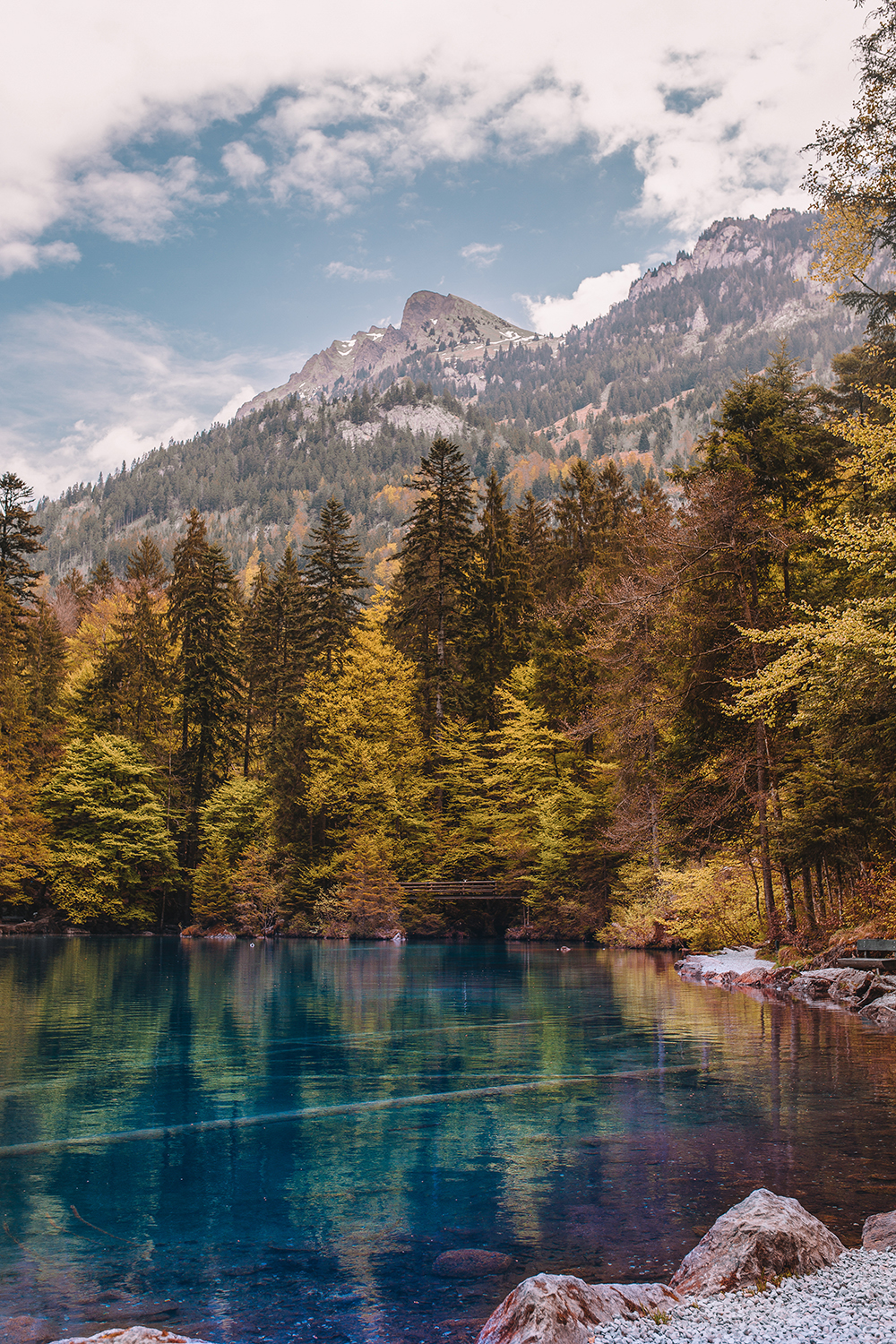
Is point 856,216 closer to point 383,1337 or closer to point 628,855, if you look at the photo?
point 383,1337

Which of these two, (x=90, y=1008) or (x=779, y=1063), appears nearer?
(x=779, y=1063)

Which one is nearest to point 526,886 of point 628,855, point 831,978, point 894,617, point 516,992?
point 628,855

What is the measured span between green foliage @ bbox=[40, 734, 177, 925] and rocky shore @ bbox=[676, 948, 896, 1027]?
2731 cm

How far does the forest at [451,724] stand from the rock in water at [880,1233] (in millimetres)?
16458

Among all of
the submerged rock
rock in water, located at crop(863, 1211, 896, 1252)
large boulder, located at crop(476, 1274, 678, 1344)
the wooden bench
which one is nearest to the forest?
the wooden bench

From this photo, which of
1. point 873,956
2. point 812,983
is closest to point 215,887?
point 812,983

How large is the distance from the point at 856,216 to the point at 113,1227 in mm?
15264

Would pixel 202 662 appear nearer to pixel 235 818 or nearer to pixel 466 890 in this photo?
pixel 235 818

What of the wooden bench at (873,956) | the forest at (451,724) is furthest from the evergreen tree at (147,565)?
the wooden bench at (873,956)

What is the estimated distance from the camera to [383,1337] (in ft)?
13.7

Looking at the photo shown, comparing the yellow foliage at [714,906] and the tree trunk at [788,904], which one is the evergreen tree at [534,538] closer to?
the yellow foliage at [714,906]

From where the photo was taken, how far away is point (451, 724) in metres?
41.1

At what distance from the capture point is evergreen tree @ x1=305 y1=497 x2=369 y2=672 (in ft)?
140

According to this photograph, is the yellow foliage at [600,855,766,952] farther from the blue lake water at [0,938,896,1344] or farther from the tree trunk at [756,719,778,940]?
the blue lake water at [0,938,896,1344]
